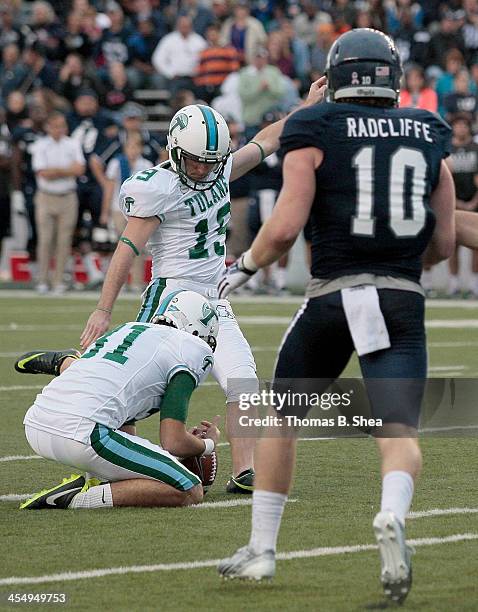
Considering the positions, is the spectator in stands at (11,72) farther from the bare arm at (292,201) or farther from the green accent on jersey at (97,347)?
the bare arm at (292,201)

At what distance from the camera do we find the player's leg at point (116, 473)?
588cm

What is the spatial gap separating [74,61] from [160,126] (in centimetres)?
210

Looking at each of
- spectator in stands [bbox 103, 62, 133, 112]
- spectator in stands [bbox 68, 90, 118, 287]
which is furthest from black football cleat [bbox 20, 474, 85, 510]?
spectator in stands [bbox 103, 62, 133, 112]

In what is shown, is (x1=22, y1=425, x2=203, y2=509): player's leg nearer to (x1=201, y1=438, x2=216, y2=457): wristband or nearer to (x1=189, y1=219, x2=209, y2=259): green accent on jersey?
(x1=201, y1=438, x2=216, y2=457): wristband

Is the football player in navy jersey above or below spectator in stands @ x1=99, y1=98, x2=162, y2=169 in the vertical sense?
below

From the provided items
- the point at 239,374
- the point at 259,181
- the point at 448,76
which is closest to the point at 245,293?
the point at 259,181

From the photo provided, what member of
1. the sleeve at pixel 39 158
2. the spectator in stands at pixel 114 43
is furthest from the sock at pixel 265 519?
the spectator in stands at pixel 114 43

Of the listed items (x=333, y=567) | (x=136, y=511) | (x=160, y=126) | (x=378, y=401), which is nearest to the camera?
(x=378, y=401)

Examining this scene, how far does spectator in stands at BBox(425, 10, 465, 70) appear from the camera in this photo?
21.1 meters

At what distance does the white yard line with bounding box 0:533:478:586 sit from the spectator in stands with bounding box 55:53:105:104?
16.3 metres

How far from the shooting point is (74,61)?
2102 cm

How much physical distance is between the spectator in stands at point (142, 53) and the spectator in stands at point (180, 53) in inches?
23.1

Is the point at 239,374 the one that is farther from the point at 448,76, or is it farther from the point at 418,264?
the point at 448,76

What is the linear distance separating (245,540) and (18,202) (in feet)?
51.0
